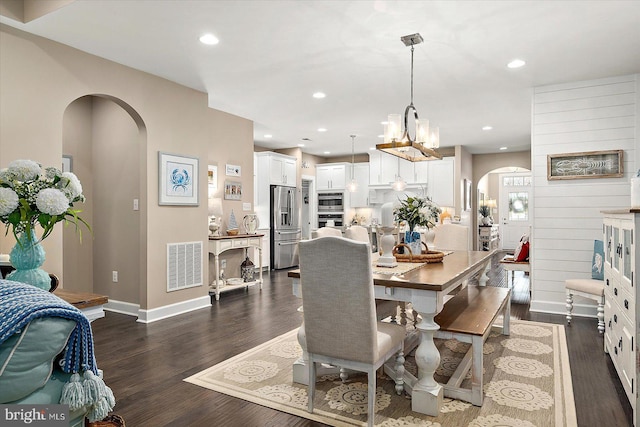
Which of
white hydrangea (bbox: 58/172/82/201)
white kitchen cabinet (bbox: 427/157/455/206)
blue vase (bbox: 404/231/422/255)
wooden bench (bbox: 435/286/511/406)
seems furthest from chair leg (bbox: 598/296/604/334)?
white kitchen cabinet (bbox: 427/157/455/206)

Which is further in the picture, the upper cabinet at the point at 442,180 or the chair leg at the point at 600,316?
the upper cabinet at the point at 442,180

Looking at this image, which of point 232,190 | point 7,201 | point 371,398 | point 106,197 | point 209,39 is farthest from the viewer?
point 232,190

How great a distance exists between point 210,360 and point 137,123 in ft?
8.68

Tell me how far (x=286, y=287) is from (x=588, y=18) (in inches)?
191

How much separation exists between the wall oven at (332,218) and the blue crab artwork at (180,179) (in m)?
5.42

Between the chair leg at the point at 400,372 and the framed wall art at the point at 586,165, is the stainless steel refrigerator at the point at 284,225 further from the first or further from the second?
the chair leg at the point at 400,372

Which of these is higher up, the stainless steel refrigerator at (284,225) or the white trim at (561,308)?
the stainless steel refrigerator at (284,225)

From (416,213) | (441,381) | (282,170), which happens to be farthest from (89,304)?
(282,170)

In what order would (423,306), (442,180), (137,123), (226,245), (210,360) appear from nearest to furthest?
(423,306)
(210,360)
(137,123)
(226,245)
(442,180)

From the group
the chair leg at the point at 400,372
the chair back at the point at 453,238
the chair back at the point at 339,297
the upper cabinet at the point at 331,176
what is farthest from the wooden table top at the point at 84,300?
the upper cabinet at the point at 331,176

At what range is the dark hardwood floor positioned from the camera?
225 cm

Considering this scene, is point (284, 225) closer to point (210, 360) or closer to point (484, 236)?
point (210, 360)

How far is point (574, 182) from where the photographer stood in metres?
4.53

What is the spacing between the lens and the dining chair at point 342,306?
203 cm
